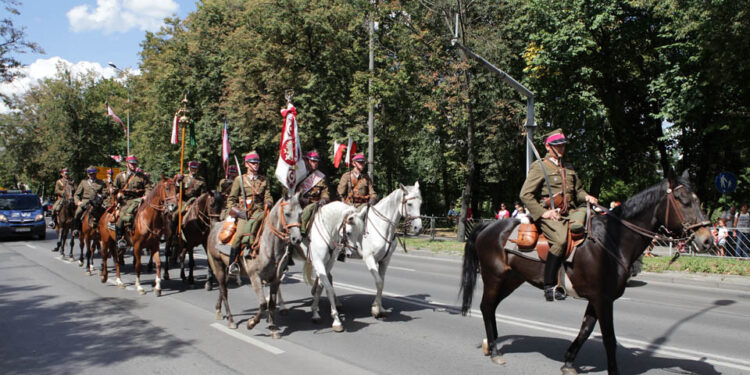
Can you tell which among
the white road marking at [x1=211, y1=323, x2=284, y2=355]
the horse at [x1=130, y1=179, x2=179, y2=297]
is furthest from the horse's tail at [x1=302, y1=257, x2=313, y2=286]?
the horse at [x1=130, y1=179, x2=179, y2=297]

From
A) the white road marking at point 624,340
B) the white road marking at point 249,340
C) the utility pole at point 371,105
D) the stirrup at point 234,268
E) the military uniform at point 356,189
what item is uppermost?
the utility pole at point 371,105

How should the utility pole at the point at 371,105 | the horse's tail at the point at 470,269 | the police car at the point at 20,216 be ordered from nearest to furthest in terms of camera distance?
the horse's tail at the point at 470,269, the police car at the point at 20,216, the utility pole at the point at 371,105

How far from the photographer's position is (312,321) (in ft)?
26.3

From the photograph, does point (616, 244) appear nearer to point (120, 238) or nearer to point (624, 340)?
point (624, 340)

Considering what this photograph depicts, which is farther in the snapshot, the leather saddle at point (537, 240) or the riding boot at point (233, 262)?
Result: the riding boot at point (233, 262)

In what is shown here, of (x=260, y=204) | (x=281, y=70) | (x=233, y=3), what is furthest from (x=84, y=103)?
(x=260, y=204)

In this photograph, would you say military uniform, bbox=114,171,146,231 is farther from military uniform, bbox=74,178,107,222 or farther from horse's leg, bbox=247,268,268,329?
horse's leg, bbox=247,268,268,329

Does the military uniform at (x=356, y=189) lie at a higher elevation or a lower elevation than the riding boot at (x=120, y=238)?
higher

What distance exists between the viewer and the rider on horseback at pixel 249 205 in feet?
25.0

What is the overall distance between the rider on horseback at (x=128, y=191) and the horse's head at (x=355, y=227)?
5874 mm

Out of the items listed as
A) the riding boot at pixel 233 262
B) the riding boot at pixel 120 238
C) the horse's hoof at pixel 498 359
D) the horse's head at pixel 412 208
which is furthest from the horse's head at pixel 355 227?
the riding boot at pixel 120 238

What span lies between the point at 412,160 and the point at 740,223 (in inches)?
1006

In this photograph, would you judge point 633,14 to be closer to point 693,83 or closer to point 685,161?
point 693,83

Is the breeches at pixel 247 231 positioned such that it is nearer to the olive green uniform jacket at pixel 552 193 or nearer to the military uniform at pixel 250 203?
the military uniform at pixel 250 203
